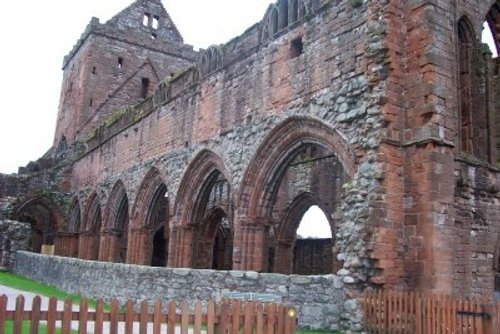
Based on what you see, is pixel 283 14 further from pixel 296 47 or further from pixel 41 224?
pixel 41 224

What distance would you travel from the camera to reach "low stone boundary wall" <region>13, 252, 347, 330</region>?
27.9 ft

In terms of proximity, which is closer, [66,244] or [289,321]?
[289,321]

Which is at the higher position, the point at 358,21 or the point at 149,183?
the point at 358,21

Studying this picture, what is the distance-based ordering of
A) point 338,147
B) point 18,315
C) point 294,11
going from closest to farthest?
point 18,315
point 338,147
point 294,11

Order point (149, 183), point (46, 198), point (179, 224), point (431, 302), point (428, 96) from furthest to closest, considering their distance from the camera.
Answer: point (46, 198) < point (149, 183) < point (179, 224) < point (428, 96) < point (431, 302)

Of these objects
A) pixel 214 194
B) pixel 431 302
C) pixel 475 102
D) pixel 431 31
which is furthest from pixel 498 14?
pixel 214 194

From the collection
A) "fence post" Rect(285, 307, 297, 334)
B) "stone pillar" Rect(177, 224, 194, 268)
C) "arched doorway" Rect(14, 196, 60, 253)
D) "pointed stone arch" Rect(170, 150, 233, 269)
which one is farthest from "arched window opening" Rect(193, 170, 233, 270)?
"fence post" Rect(285, 307, 297, 334)

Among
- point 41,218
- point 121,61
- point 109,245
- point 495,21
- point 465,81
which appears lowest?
point 109,245

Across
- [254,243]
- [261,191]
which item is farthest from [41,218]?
[261,191]

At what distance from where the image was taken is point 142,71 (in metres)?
30.1

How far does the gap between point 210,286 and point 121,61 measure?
23.0 m

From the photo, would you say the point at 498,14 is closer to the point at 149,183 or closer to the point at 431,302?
the point at 431,302

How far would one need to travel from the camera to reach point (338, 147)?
10500mm

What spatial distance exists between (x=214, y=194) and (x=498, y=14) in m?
11.8
